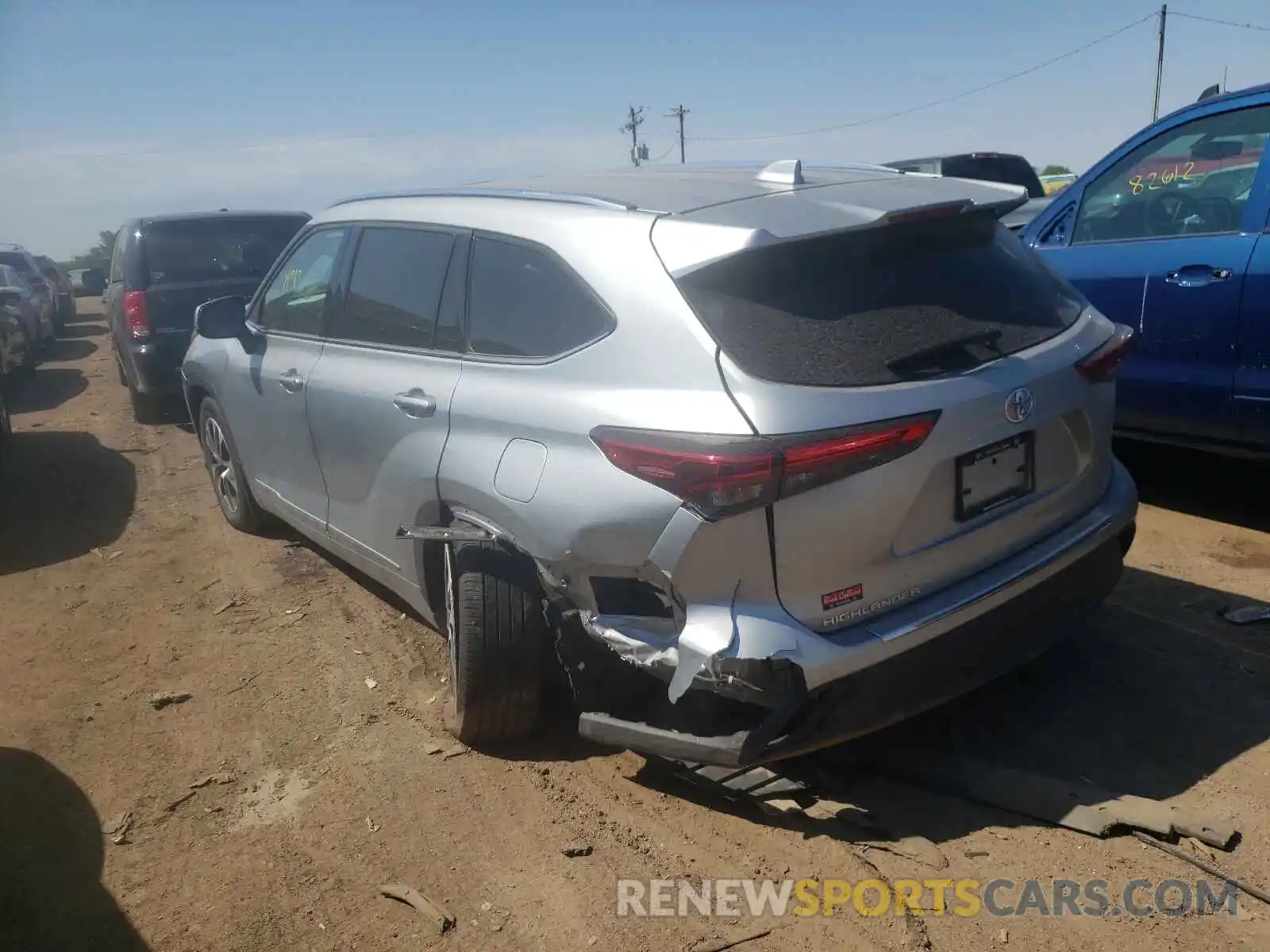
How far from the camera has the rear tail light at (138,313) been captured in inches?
356

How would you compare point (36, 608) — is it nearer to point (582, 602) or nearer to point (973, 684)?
point (582, 602)

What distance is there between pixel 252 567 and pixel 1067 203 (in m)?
4.87

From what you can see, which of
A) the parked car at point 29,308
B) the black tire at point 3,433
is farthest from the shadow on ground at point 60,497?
the parked car at point 29,308

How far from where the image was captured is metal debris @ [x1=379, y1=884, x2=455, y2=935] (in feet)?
9.07

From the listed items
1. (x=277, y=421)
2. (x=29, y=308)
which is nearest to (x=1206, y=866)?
(x=277, y=421)

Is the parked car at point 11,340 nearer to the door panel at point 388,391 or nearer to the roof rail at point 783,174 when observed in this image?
the door panel at point 388,391

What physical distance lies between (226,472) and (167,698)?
2177mm

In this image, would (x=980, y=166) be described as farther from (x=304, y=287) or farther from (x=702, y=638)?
(x=702, y=638)

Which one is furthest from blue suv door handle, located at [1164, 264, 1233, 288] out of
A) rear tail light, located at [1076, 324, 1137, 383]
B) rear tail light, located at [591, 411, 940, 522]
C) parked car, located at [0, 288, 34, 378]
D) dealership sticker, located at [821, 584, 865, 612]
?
parked car, located at [0, 288, 34, 378]

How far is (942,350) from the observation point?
280cm

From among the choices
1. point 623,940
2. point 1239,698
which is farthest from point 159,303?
point 1239,698

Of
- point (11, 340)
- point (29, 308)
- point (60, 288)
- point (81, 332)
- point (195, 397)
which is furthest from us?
point (81, 332)

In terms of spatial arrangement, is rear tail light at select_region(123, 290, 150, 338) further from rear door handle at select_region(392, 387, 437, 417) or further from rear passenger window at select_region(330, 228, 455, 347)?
rear door handle at select_region(392, 387, 437, 417)

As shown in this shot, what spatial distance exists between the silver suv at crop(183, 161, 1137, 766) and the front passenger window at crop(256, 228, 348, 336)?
939 mm
